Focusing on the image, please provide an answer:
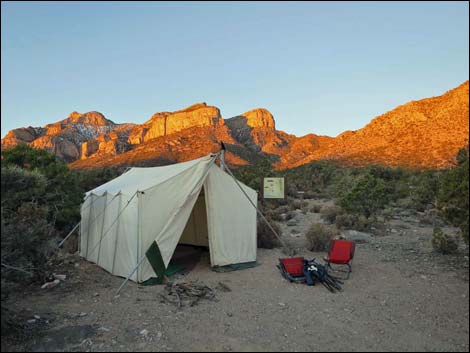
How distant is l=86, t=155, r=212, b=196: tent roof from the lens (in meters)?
8.34

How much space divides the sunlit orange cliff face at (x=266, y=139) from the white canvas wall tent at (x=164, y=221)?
4.26m

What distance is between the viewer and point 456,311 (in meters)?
5.32

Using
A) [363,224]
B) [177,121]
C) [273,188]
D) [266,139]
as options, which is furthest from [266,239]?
[177,121]

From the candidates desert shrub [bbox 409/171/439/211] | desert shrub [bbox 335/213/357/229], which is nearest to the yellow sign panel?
desert shrub [bbox 335/213/357/229]

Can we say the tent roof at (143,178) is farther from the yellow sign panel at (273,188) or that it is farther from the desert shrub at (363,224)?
the desert shrub at (363,224)

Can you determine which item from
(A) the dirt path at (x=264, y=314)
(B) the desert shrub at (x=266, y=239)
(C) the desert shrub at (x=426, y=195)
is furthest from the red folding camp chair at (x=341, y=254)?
(C) the desert shrub at (x=426, y=195)

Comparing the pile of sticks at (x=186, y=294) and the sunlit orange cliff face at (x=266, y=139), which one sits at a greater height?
the sunlit orange cliff face at (x=266, y=139)

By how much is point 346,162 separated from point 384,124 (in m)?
9.85

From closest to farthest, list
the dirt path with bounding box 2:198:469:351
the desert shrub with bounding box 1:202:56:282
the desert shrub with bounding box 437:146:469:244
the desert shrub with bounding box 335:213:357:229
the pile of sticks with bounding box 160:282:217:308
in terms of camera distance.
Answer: the dirt path with bounding box 2:198:469:351 → the desert shrub with bounding box 1:202:56:282 → the pile of sticks with bounding box 160:282:217:308 → the desert shrub with bounding box 437:146:469:244 → the desert shrub with bounding box 335:213:357:229

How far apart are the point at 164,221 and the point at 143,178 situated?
8.47 ft

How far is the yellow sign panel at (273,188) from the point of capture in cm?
1203

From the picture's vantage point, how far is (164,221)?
7.70m

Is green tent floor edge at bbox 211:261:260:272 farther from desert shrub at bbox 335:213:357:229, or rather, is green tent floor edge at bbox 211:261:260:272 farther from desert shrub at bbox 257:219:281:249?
desert shrub at bbox 335:213:357:229

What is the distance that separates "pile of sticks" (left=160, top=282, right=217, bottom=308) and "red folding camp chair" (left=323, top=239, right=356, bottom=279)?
2.71 meters
